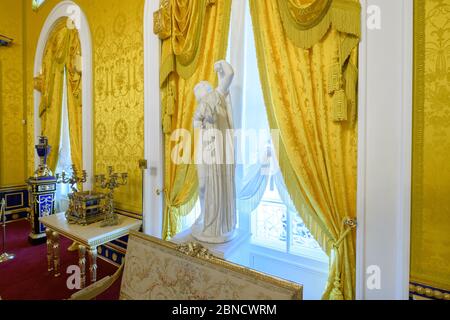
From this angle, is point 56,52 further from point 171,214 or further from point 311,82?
point 311,82

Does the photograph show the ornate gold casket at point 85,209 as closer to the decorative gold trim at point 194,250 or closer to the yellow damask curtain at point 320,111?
the decorative gold trim at point 194,250

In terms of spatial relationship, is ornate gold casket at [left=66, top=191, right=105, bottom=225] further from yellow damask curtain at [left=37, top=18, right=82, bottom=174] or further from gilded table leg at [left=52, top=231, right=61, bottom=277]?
yellow damask curtain at [left=37, top=18, right=82, bottom=174]

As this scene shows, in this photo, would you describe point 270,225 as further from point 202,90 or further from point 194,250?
point 202,90

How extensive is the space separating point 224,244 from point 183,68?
1638mm

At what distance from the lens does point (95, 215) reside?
2.45 m

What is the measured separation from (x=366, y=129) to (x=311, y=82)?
0.48 m

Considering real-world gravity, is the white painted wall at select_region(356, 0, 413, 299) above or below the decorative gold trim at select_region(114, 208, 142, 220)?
above

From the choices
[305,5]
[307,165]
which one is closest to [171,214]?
[307,165]

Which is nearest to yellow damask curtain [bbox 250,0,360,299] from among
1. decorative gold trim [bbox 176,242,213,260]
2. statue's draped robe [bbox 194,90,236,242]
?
statue's draped robe [bbox 194,90,236,242]

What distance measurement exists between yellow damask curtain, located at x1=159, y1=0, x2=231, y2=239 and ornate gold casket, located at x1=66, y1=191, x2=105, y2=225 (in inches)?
30.5

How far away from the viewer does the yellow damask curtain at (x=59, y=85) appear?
10.5 feet

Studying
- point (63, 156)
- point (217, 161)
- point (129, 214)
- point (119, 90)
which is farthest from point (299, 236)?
point (63, 156)

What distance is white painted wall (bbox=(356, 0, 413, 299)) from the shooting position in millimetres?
1269
